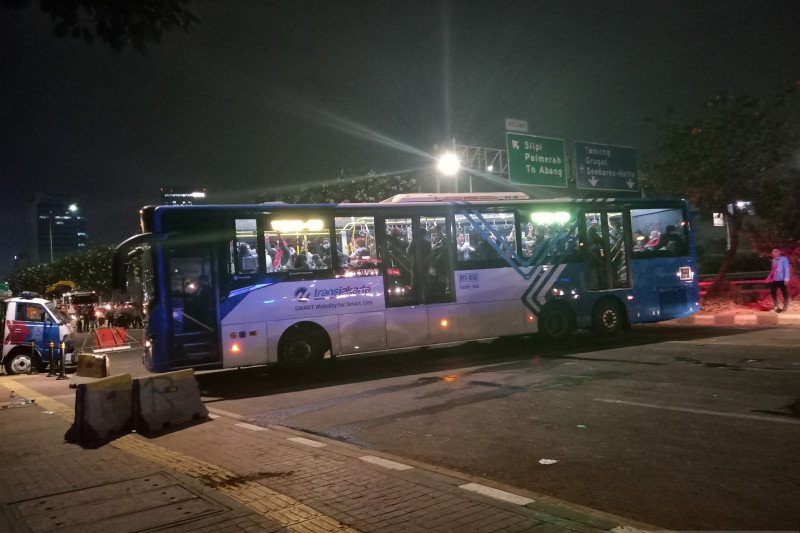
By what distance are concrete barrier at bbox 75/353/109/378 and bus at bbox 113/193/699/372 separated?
276cm

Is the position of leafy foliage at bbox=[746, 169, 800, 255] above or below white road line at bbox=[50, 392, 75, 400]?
above

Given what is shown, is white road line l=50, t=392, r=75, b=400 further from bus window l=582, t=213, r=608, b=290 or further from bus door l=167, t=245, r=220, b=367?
bus window l=582, t=213, r=608, b=290

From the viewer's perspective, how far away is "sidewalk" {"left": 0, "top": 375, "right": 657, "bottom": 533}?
459 cm

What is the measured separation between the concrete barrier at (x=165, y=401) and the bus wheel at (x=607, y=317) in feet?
34.7

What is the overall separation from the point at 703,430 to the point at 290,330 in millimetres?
8058

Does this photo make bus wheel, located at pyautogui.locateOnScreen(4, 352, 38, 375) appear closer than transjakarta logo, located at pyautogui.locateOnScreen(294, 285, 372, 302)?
No

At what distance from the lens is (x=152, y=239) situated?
11.5m

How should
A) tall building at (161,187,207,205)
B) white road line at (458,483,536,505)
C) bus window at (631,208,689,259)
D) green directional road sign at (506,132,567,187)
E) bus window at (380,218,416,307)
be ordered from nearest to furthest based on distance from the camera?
white road line at (458,483,536,505) < bus window at (380,218,416,307) < bus window at (631,208,689,259) < green directional road sign at (506,132,567,187) < tall building at (161,187,207,205)

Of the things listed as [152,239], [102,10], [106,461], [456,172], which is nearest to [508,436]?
[106,461]

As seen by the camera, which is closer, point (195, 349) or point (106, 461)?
point (106, 461)

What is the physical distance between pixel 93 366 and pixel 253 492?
10845 mm

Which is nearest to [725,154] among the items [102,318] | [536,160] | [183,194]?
[536,160]

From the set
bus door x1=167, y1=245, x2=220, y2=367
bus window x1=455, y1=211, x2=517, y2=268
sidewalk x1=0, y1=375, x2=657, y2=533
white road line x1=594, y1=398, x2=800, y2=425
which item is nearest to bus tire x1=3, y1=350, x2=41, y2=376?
bus door x1=167, y1=245, x2=220, y2=367

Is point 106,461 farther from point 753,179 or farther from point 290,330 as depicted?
point 753,179
